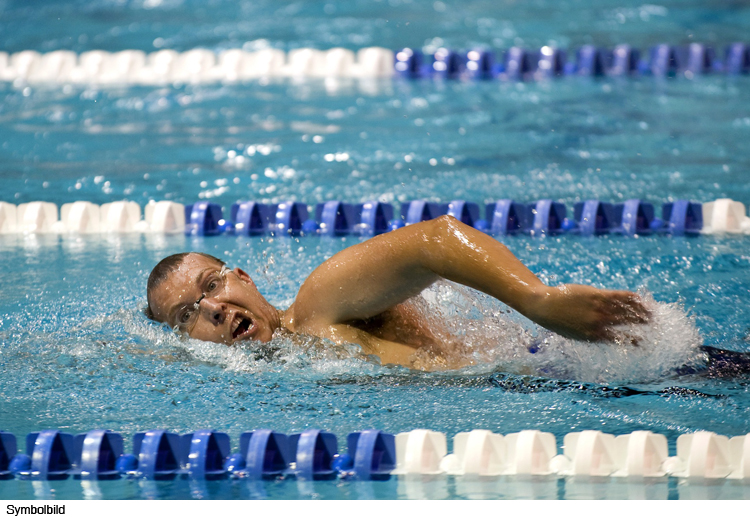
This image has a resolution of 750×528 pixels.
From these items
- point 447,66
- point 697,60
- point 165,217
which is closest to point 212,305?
point 165,217

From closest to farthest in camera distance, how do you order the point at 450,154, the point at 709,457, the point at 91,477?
the point at 709,457, the point at 91,477, the point at 450,154

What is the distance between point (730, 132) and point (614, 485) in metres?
3.87

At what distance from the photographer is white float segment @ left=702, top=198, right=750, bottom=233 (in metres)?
4.20

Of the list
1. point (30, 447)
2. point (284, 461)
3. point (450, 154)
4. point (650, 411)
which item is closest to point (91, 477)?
point (30, 447)

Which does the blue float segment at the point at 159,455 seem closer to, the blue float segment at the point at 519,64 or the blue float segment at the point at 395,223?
the blue float segment at the point at 395,223

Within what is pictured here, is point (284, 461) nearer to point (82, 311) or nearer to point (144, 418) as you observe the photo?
point (144, 418)

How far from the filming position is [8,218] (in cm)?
477

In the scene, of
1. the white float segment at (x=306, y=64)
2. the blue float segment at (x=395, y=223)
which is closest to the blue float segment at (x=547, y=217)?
the blue float segment at (x=395, y=223)

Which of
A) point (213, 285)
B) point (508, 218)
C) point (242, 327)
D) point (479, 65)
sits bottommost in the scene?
point (242, 327)

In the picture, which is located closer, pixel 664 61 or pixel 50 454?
pixel 50 454

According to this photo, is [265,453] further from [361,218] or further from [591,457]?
[361,218]

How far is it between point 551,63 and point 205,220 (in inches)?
134

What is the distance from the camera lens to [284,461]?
242 cm

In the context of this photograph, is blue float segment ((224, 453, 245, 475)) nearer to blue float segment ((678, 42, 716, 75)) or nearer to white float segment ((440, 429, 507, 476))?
white float segment ((440, 429, 507, 476))
